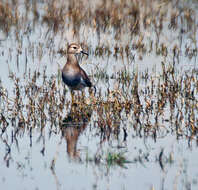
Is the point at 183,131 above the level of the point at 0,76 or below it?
below

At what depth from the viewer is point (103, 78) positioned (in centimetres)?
1090

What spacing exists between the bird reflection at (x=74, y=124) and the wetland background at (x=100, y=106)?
0.01 metres

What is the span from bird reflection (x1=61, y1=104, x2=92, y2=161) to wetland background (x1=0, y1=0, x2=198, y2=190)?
0.6 inches

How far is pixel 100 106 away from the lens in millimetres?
8250

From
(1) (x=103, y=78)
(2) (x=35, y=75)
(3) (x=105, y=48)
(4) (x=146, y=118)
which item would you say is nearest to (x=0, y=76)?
(2) (x=35, y=75)

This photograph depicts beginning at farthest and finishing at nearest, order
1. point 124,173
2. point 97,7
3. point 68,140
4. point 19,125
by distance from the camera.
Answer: point 97,7
point 19,125
point 68,140
point 124,173

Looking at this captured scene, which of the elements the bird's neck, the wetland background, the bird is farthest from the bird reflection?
the bird's neck

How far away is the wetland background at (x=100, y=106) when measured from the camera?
19.7 feet

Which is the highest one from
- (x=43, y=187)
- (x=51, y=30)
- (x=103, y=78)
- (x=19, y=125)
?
(x=51, y=30)

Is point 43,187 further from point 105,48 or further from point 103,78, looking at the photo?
point 105,48

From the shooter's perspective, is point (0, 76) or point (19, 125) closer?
point (19, 125)

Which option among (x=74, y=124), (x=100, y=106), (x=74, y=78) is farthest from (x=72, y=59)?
(x=74, y=124)

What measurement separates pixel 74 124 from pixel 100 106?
50 centimetres

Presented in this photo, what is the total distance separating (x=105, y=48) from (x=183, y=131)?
5641 millimetres
